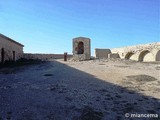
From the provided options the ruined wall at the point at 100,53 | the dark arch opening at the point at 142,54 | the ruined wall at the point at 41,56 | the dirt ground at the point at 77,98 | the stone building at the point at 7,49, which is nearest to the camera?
the dirt ground at the point at 77,98

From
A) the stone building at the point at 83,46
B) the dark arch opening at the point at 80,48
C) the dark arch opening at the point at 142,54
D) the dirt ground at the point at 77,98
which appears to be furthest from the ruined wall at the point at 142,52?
the dirt ground at the point at 77,98

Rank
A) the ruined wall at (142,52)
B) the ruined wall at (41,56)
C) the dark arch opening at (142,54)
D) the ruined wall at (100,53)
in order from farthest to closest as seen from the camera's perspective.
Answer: the ruined wall at (100,53) < the ruined wall at (41,56) < the dark arch opening at (142,54) < the ruined wall at (142,52)

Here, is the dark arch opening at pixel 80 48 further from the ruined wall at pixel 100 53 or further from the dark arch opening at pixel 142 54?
the dark arch opening at pixel 142 54

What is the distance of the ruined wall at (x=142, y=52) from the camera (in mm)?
28859

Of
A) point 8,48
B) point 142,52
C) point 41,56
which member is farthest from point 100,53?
point 8,48

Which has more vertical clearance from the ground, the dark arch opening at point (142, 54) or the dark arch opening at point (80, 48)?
the dark arch opening at point (80, 48)

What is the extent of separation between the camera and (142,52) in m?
A: 31.8

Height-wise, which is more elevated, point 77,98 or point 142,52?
point 142,52

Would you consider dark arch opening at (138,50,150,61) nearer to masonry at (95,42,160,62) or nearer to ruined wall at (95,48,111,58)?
masonry at (95,42,160,62)

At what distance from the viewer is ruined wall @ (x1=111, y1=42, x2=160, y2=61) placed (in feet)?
94.7

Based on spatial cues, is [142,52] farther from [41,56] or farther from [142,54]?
[41,56]

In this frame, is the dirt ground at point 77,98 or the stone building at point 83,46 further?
the stone building at point 83,46

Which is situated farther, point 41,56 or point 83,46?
point 41,56

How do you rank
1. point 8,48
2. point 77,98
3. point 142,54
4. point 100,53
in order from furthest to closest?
1. point 100,53
2. point 142,54
3. point 8,48
4. point 77,98
